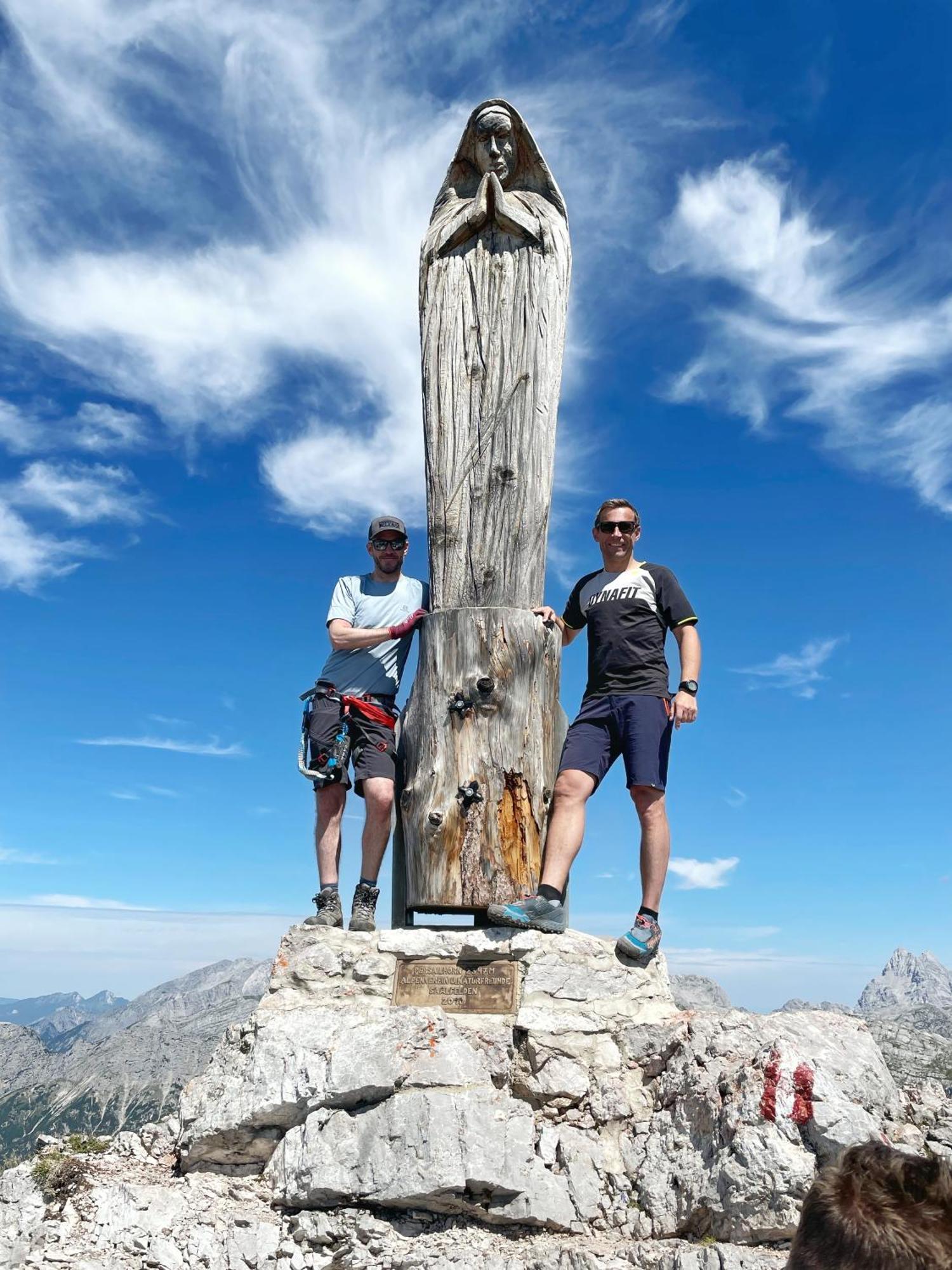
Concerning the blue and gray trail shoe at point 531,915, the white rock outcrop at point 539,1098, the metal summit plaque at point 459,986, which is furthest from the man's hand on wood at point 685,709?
the metal summit plaque at point 459,986

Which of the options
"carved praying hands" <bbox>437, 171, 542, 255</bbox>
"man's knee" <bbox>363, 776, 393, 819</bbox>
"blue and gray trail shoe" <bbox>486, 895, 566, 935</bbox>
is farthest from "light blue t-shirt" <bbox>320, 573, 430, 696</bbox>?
"carved praying hands" <bbox>437, 171, 542, 255</bbox>

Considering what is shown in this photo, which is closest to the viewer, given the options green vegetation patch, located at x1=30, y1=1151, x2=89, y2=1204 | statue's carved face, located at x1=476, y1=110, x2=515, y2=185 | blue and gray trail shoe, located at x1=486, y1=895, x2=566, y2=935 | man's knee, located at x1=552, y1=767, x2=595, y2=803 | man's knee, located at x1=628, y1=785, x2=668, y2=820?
green vegetation patch, located at x1=30, y1=1151, x2=89, y2=1204

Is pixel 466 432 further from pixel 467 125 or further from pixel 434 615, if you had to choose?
pixel 467 125

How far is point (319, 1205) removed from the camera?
5719 millimetres

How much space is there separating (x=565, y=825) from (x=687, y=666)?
1.51m

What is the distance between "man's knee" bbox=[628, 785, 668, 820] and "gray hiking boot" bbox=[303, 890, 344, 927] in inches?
93.1

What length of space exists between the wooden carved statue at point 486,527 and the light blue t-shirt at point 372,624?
8.6 inches

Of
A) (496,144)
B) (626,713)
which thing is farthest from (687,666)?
(496,144)

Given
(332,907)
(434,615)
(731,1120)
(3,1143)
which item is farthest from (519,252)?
(3,1143)

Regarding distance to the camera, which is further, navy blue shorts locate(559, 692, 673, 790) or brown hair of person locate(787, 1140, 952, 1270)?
navy blue shorts locate(559, 692, 673, 790)

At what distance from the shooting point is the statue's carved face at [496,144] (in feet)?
27.8

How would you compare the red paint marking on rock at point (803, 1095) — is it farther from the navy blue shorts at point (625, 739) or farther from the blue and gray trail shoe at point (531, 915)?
the navy blue shorts at point (625, 739)

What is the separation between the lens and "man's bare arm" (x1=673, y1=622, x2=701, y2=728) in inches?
281

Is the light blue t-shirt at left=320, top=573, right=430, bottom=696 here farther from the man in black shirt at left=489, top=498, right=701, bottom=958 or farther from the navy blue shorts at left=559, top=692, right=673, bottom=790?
the navy blue shorts at left=559, top=692, right=673, bottom=790
